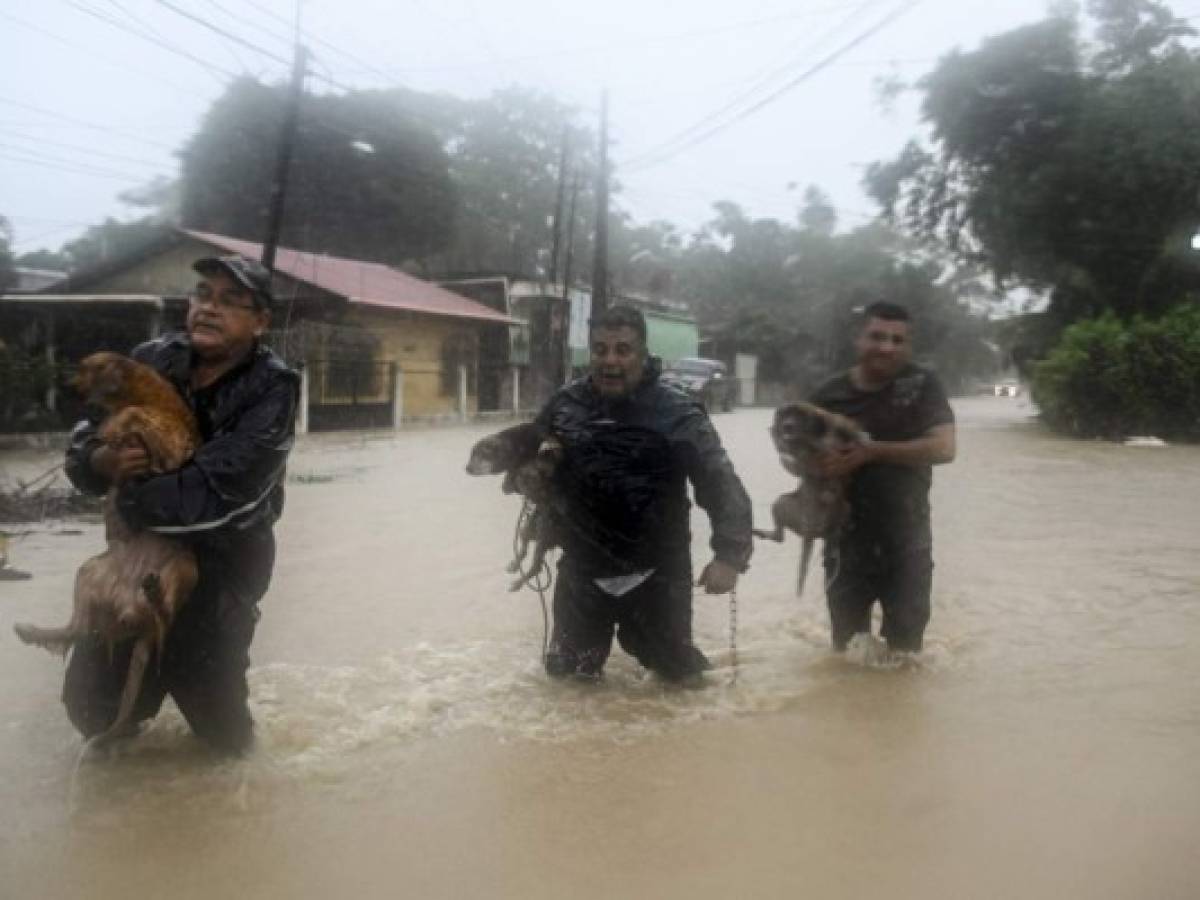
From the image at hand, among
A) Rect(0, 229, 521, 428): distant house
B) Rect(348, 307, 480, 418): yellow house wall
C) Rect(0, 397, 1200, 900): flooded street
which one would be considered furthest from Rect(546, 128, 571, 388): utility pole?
Rect(0, 397, 1200, 900): flooded street

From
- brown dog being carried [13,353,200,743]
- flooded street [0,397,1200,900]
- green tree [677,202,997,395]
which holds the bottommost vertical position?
flooded street [0,397,1200,900]

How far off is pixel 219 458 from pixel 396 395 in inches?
794

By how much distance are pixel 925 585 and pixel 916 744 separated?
885 millimetres

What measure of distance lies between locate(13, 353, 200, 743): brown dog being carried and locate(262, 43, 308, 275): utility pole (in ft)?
35.8

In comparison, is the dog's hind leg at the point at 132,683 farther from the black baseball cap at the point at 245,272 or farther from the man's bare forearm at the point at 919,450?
the man's bare forearm at the point at 919,450

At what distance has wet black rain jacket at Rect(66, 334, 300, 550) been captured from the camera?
10.4ft

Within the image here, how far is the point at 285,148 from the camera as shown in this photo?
14.3m

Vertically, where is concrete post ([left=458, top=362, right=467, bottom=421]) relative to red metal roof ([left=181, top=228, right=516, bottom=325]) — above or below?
below

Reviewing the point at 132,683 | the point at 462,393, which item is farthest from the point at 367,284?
the point at 132,683

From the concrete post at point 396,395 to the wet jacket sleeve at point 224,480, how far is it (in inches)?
771

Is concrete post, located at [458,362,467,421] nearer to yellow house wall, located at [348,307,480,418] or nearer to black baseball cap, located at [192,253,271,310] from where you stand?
yellow house wall, located at [348,307,480,418]

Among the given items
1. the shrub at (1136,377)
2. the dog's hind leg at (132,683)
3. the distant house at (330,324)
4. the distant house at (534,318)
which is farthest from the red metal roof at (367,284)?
the dog's hind leg at (132,683)

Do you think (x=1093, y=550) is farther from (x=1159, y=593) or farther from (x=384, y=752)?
(x=384, y=752)

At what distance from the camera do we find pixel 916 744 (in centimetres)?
420
